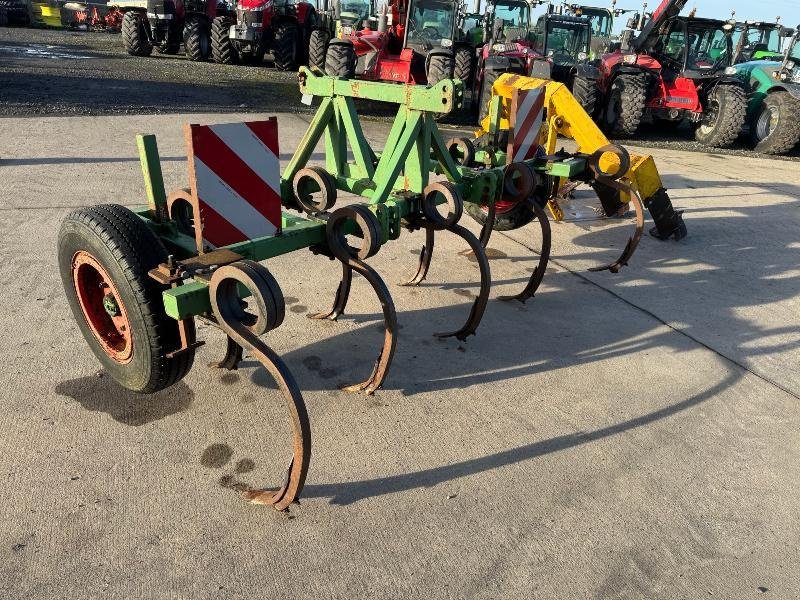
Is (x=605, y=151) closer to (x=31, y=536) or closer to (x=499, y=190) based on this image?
(x=499, y=190)

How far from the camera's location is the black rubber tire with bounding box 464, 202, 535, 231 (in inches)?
164

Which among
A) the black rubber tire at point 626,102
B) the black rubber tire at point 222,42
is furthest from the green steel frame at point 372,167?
the black rubber tire at point 222,42

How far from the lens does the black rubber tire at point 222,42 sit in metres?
14.4

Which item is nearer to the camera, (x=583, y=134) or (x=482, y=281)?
(x=482, y=281)

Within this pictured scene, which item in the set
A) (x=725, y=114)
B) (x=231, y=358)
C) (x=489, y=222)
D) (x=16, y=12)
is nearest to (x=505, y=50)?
(x=725, y=114)

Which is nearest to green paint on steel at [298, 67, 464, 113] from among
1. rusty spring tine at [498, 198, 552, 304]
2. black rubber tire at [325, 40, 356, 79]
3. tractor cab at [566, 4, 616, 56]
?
rusty spring tine at [498, 198, 552, 304]

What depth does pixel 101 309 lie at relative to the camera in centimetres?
258

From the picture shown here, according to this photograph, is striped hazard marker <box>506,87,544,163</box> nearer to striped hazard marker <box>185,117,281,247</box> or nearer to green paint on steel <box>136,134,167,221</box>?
striped hazard marker <box>185,117,281,247</box>

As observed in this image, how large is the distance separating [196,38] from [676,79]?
11665 millimetres

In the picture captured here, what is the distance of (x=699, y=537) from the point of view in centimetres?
207

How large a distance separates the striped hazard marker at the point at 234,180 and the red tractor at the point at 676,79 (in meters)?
8.63

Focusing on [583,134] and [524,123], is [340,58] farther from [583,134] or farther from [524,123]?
[524,123]

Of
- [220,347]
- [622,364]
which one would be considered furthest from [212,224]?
[622,364]

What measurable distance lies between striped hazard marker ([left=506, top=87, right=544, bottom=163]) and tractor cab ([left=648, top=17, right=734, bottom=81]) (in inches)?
291
